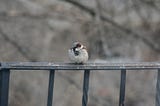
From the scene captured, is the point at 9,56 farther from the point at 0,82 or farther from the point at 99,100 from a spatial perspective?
the point at 0,82

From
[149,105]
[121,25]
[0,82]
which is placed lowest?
[149,105]

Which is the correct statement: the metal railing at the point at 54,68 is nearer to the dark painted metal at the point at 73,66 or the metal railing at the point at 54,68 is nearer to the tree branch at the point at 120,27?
the dark painted metal at the point at 73,66

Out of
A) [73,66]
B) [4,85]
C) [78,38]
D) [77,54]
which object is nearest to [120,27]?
[78,38]

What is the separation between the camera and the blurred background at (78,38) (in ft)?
17.4

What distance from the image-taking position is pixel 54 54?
6324 millimetres

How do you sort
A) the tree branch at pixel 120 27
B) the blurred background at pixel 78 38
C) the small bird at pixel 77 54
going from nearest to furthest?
the small bird at pixel 77 54
the tree branch at pixel 120 27
the blurred background at pixel 78 38

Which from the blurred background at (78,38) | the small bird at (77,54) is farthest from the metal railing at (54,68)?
the blurred background at (78,38)

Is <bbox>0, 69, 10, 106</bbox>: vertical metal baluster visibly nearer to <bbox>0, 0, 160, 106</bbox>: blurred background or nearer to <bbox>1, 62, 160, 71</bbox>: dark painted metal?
<bbox>1, 62, 160, 71</bbox>: dark painted metal

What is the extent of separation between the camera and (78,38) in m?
6.25

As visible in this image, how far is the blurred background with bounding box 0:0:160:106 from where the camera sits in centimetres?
531

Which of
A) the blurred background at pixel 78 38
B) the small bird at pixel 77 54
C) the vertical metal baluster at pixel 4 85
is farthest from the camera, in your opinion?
the blurred background at pixel 78 38

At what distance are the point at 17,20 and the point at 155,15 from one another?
151 cm

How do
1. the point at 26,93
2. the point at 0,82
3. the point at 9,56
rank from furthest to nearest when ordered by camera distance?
the point at 26,93 → the point at 9,56 → the point at 0,82

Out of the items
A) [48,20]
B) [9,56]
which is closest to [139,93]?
[48,20]
